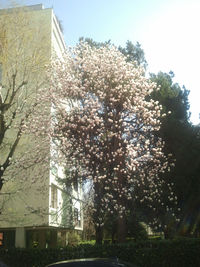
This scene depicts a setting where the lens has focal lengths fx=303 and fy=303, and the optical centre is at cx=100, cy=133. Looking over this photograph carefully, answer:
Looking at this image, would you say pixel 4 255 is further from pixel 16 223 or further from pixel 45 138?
pixel 45 138

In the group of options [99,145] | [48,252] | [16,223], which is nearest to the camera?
[48,252]

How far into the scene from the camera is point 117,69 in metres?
15.3

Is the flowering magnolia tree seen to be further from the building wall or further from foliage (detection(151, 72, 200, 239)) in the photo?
the building wall

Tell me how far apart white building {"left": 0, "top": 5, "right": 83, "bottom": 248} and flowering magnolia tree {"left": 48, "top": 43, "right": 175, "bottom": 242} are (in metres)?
1.26

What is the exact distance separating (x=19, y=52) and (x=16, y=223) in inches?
339

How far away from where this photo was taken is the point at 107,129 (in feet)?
47.6

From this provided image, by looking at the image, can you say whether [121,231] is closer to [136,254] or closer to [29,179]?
[136,254]

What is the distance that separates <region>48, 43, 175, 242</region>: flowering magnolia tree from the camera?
14180mm

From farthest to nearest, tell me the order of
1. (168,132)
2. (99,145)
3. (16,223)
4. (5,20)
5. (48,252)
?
(168,132) → (16,223) → (99,145) → (5,20) → (48,252)

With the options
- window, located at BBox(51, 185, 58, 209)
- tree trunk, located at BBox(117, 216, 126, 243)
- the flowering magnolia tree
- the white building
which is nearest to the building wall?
the white building

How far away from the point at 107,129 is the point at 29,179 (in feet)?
16.7

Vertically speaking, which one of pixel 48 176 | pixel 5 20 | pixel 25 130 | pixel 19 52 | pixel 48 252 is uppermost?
pixel 5 20

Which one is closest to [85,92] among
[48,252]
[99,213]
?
[99,213]

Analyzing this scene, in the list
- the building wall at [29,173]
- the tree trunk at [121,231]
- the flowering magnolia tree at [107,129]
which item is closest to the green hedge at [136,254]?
the flowering magnolia tree at [107,129]
